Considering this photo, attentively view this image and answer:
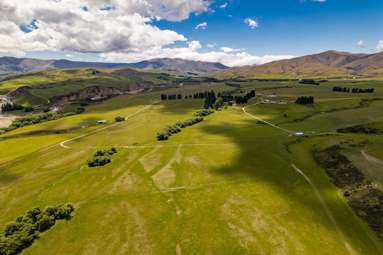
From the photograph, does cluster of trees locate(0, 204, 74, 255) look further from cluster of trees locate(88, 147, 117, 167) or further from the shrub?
the shrub

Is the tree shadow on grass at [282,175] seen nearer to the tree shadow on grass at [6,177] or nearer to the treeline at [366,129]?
the treeline at [366,129]

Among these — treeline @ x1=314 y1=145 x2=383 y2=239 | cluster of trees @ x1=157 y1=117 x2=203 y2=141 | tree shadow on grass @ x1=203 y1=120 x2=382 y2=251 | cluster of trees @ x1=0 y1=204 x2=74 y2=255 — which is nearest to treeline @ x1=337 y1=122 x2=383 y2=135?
tree shadow on grass @ x1=203 y1=120 x2=382 y2=251

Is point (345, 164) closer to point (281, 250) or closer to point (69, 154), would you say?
point (281, 250)

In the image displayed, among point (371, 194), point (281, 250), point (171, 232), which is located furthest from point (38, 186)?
point (371, 194)

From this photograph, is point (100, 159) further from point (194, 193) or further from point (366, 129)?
point (366, 129)

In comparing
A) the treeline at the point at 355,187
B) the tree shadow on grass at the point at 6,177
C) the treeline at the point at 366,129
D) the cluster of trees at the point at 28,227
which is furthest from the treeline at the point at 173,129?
the treeline at the point at 366,129

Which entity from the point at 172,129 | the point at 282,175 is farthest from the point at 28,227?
the point at 172,129
